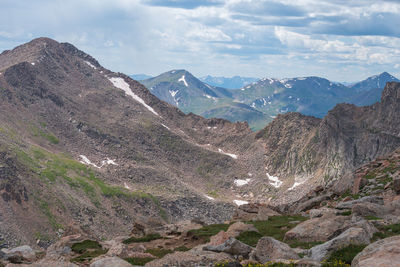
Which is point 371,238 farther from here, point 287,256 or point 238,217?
point 238,217

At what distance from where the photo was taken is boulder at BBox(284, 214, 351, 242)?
34138mm

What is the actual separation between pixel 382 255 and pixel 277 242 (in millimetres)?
8708

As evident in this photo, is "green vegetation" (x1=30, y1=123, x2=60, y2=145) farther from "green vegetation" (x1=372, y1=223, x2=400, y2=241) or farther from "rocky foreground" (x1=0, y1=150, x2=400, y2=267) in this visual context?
"green vegetation" (x1=372, y1=223, x2=400, y2=241)

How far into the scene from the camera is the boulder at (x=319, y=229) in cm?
3414

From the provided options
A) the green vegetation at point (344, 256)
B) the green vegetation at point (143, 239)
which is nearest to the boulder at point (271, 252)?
the green vegetation at point (344, 256)

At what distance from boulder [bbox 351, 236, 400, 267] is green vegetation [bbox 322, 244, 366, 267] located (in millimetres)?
1536

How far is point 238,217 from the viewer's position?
209 feet

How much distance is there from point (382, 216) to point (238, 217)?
27.2 metres

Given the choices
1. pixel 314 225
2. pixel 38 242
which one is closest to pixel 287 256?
pixel 314 225

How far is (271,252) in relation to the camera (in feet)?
89.2

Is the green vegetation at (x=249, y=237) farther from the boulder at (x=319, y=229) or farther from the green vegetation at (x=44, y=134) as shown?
the green vegetation at (x=44, y=134)

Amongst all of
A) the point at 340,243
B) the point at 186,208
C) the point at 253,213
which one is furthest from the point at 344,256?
the point at 186,208

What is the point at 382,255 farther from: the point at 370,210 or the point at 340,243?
the point at 370,210

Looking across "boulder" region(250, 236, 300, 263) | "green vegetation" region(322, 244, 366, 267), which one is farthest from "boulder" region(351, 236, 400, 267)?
"boulder" region(250, 236, 300, 263)
